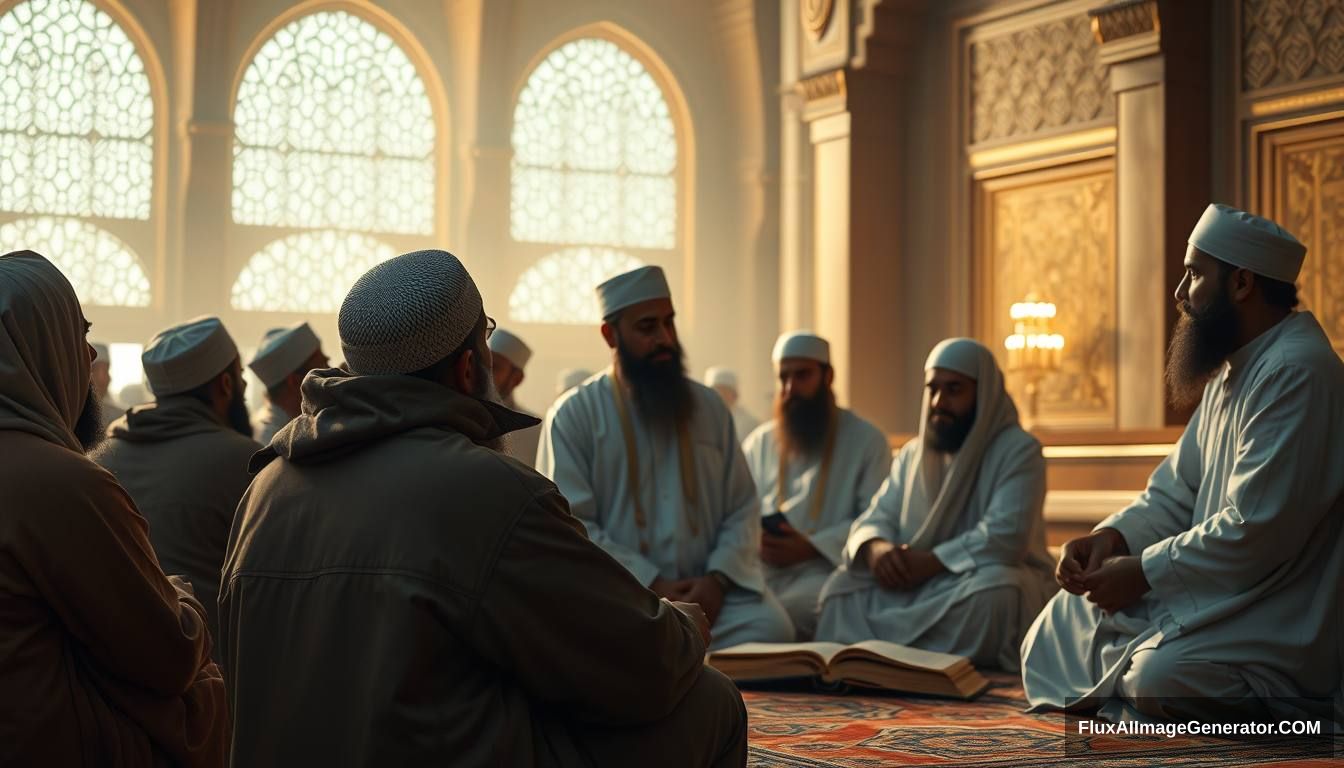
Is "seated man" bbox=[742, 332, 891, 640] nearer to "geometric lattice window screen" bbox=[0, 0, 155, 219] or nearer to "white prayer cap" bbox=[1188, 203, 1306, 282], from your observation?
"white prayer cap" bbox=[1188, 203, 1306, 282]

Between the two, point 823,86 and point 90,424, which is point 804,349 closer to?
point 823,86

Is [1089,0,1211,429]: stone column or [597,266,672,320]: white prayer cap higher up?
[1089,0,1211,429]: stone column

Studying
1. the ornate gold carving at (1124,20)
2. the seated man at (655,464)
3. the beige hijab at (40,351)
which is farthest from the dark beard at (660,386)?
the ornate gold carving at (1124,20)

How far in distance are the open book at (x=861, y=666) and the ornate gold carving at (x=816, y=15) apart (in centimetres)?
641

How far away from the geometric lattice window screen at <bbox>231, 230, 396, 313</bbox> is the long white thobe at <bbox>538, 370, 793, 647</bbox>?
35.2 ft

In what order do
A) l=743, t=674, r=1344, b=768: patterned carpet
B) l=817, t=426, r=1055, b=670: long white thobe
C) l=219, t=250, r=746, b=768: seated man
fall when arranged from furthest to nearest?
l=817, t=426, r=1055, b=670: long white thobe, l=743, t=674, r=1344, b=768: patterned carpet, l=219, t=250, r=746, b=768: seated man

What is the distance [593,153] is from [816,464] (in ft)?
35.8

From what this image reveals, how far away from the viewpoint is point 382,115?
16609 mm

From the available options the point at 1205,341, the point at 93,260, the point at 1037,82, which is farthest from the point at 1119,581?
the point at 93,260

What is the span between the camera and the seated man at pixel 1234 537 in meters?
4.15

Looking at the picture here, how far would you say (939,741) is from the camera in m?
3.98

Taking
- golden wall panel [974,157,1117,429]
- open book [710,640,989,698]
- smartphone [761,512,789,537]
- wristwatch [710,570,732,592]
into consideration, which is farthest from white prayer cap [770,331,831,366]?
golden wall panel [974,157,1117,429]

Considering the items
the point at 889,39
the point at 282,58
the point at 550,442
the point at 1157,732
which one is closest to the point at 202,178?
the point at 282,58

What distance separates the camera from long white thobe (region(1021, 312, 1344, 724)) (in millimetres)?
4145
